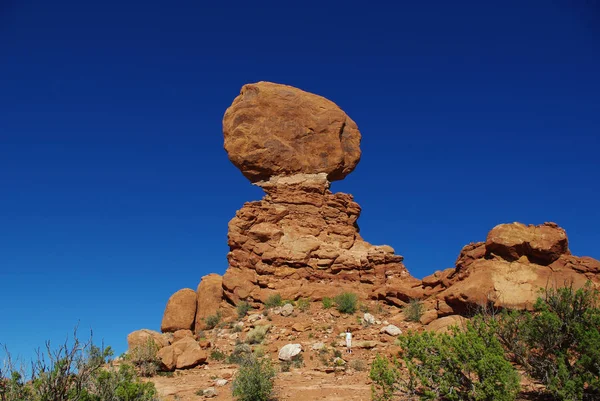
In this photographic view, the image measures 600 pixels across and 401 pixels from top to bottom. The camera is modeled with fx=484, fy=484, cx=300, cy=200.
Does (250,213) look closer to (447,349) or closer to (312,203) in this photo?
(312,203)

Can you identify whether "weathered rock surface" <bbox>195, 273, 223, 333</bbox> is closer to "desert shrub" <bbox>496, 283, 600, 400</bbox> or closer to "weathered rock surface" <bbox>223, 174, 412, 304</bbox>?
"weathered rock surface" <bbox>223, 174, 412, 304</bbox>

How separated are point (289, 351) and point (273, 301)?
5.41 metres

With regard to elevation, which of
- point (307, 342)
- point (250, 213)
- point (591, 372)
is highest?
point (250, 213)

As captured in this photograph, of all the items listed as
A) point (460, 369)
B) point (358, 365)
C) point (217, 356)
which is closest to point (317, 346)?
point (358, 365)

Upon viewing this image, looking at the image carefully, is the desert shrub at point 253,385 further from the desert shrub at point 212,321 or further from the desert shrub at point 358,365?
the desert shrub at point 212,321

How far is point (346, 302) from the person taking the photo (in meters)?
22.8

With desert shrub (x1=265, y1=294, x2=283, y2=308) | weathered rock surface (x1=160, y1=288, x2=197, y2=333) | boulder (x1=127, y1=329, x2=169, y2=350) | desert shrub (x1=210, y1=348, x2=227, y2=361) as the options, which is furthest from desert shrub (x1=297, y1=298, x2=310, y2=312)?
boulder (x1=127, y1=329, x2=169, y2=350)

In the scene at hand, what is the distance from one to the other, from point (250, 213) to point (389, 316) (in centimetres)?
927

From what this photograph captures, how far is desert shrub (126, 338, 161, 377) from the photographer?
55.3 feet

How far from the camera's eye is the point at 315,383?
14664mm

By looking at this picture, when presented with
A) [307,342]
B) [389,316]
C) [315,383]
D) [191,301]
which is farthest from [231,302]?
[315,383]

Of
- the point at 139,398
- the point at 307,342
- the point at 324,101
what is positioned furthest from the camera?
the point at 324,101

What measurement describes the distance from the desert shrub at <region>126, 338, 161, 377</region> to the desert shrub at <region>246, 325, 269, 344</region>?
154 inches

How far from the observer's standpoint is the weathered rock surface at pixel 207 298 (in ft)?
78.3
